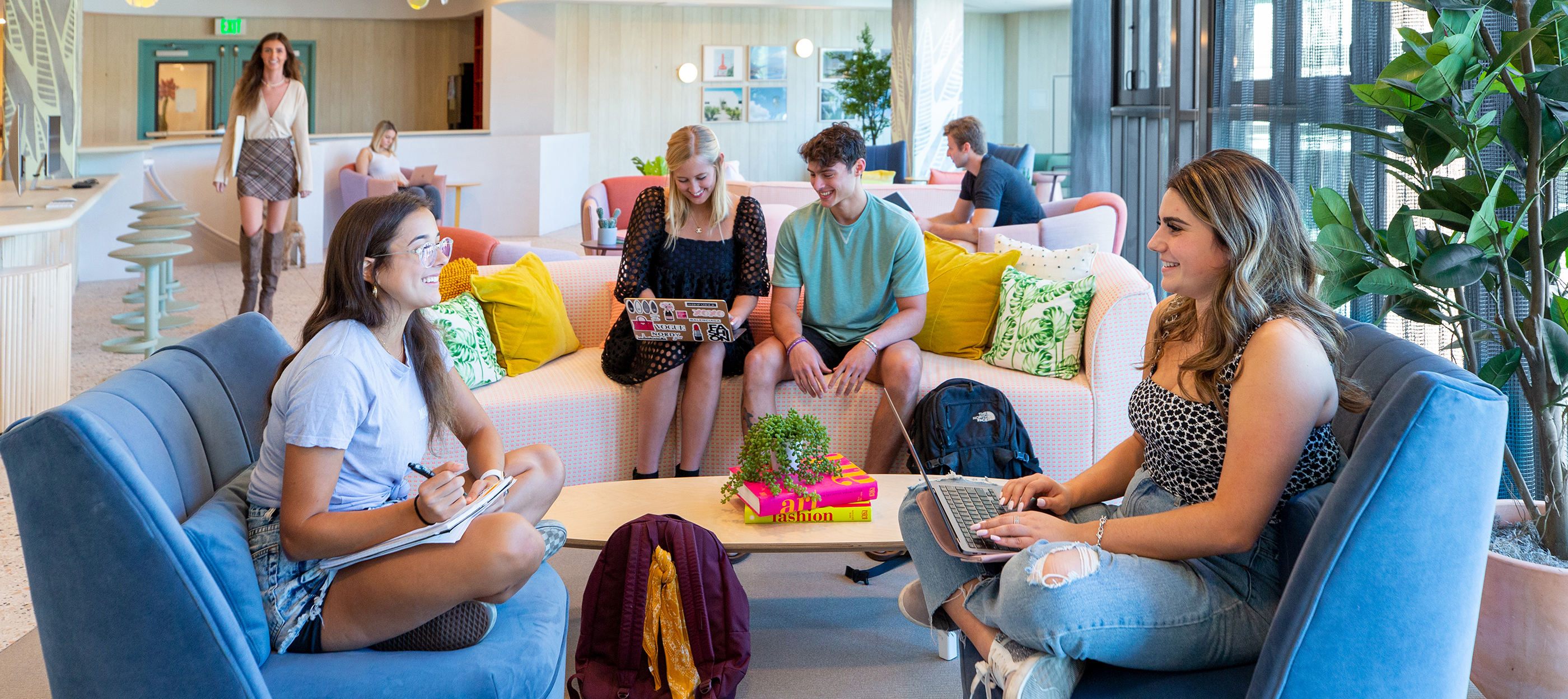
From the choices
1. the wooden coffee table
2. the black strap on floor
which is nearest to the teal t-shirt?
the black strap on floor

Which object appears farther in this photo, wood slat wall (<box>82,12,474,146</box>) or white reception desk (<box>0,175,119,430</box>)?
wood slat wall (<box>82,12,474,146</box>)

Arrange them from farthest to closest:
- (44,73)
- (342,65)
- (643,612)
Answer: (342,65) < (44,73) < (643,612)

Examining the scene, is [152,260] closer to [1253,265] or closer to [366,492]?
[366,492]

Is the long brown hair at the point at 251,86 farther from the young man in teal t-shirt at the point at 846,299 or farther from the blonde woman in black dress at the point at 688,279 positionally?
the young man in teal t-shirt at the point at 846,299

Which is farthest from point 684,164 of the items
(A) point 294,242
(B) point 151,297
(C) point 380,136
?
(C) point 380,136

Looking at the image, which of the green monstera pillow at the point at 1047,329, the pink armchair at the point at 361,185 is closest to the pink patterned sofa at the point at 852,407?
the green monstera pillow at the point at 1047,329

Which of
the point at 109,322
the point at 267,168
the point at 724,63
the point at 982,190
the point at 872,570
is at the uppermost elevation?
the point at 724,63

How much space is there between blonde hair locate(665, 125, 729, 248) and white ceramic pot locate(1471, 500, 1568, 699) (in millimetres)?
2345

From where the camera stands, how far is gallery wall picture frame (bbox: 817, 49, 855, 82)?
14.5 meters

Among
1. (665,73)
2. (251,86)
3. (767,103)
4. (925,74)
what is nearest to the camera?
(251,86)

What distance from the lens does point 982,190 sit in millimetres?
5973

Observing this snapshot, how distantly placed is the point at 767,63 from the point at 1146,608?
13.3 meters

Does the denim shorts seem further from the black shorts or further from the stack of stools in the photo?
the stack of stools

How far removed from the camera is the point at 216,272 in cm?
945
